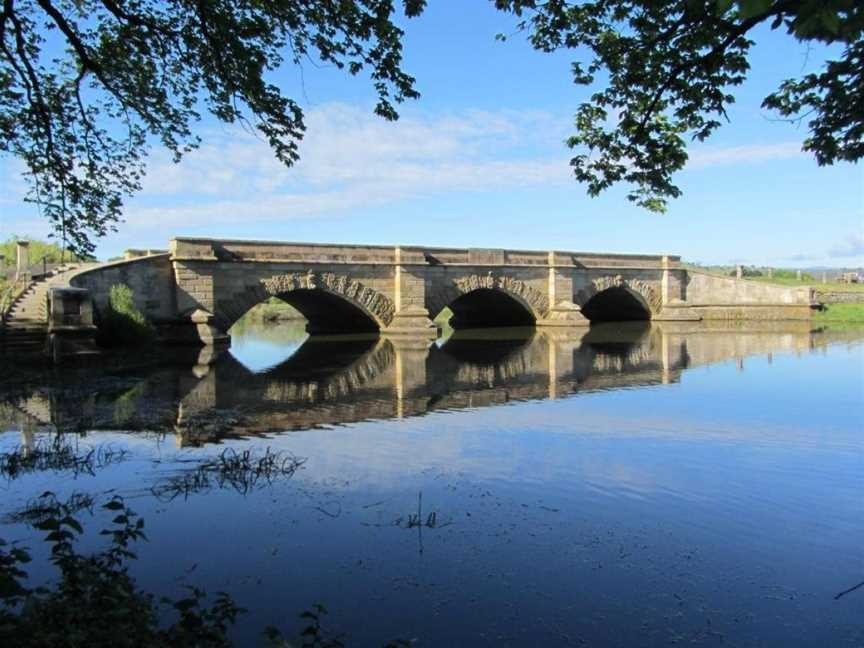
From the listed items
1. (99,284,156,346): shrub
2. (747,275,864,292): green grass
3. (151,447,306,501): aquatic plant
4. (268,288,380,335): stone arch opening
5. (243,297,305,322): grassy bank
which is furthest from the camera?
(243,297,305,322): grassy bank

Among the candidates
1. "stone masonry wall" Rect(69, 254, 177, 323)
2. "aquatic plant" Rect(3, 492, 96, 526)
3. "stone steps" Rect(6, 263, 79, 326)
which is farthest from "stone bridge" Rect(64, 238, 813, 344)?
"aquatic plant" Rect(3, 492, 96, 526)

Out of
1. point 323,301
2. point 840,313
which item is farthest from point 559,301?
point 840,313

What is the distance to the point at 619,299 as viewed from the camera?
42469 millimetres

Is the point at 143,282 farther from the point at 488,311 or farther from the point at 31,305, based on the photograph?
the point at 488,311

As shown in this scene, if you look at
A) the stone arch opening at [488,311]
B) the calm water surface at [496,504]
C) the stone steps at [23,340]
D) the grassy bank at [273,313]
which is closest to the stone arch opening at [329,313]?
the stone arch opening at [488,311]

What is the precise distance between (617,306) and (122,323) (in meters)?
31.9

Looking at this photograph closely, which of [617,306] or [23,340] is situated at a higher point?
[617,306]

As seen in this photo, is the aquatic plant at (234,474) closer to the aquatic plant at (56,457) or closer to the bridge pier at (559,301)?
the aquatic plant at (56,457)

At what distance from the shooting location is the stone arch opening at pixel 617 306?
134ft

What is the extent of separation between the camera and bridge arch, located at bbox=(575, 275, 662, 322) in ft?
123

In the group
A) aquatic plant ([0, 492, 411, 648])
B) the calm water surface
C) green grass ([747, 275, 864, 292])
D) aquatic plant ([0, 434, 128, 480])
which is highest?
green grass ([747, 275, 864, 292])

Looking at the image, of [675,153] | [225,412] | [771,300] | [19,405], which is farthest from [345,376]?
[771,300]

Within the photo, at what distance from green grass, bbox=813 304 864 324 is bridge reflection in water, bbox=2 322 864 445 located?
1105 centimetres

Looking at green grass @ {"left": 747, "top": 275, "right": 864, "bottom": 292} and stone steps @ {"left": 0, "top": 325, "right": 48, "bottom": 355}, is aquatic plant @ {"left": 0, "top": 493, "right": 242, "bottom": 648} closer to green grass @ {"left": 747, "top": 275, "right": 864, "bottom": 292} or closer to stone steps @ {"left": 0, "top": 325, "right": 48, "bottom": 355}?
stone steps @ {"left": 0, "top": 325, "right": 48, "bottom": 355}
